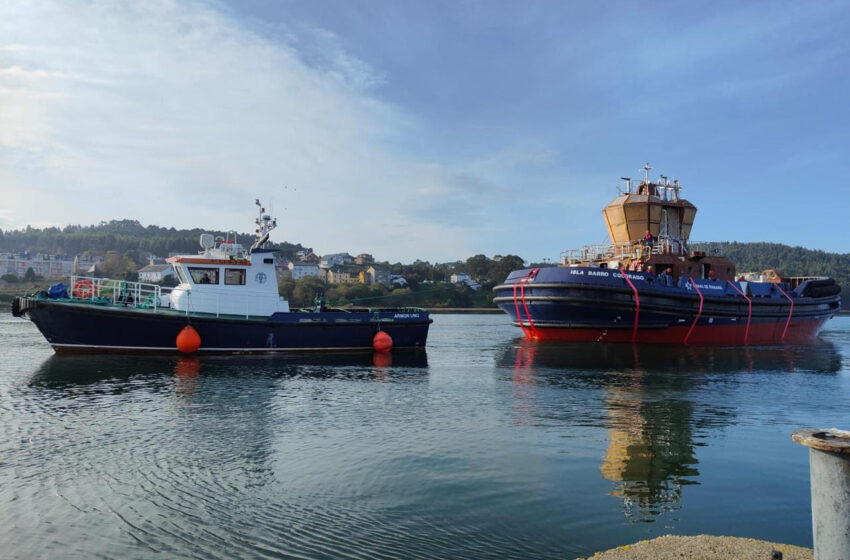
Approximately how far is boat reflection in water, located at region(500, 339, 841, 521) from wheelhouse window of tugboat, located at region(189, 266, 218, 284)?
1227 cm

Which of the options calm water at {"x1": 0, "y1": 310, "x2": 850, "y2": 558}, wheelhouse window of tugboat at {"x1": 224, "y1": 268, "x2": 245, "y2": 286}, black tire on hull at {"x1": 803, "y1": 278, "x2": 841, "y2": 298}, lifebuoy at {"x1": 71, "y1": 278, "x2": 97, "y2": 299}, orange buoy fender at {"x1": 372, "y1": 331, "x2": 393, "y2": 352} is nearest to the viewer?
calm water at {"x1": 0, "y1": 310, "x2": 850, "y2": 558}

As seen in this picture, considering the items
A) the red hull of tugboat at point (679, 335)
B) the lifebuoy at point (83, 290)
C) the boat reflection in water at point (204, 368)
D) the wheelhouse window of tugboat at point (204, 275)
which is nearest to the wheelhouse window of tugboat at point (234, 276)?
the wheelhouse window of tugboat at point (204, 275)

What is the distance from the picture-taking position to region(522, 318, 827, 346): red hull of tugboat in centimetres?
3073

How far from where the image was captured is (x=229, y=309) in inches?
934

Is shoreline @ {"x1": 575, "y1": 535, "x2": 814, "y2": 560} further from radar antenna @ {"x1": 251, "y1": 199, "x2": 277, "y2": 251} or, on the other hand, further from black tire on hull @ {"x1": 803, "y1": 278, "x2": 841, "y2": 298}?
black tire on hull @ {"x1": 803, "y1": 278, "x2": 841, "y2": 298}

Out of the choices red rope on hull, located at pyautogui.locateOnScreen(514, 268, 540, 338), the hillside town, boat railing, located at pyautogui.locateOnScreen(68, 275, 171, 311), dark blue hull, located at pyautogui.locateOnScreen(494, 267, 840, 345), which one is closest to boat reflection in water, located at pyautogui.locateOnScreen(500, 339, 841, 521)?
red rope on hull, located at pyautogui.locateOnScreen(514, 268, 540, 338)

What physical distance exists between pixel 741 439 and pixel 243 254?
63.9 ft

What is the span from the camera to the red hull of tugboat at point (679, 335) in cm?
3073

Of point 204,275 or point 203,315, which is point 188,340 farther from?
point 204,275

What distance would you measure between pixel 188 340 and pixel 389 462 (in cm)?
1544

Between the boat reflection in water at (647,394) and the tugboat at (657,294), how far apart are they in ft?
4.07

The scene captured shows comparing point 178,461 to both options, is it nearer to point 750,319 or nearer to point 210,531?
point 210,531

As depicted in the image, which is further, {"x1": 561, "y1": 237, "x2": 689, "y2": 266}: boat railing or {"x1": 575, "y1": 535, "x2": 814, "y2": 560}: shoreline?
{"x1": 561, "y1": 237, "x2": 689, "y2": 266}: boat railing

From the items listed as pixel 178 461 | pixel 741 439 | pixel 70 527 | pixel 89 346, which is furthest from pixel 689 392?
pixel 89 346
